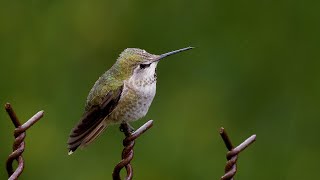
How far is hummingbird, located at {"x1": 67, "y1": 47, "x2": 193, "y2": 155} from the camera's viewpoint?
2758mm

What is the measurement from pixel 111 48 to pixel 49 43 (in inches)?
14.9

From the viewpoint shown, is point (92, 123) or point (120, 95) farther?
point (120, 95)

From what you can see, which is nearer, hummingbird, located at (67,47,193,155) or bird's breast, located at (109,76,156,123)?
hummingbird, located at (67,47,193,155)

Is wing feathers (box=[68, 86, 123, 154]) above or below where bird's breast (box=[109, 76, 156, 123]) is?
above

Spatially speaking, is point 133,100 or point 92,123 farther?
point 133,100

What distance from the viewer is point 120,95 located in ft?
9.65

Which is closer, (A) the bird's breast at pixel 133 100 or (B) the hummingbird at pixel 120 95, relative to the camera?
(B) the hummingbird at pixel 120 95

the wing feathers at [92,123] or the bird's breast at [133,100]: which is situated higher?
the wing feathers at [92,123]

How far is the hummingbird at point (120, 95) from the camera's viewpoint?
9.05ft

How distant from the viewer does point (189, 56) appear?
5.76m

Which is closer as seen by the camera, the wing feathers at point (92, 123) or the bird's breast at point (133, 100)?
the wing feathers at point (92, 123)

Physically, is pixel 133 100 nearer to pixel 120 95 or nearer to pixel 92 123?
pixel 120 95

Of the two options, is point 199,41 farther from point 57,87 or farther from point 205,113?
point 57,87

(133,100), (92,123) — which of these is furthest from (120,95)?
(92,123)
